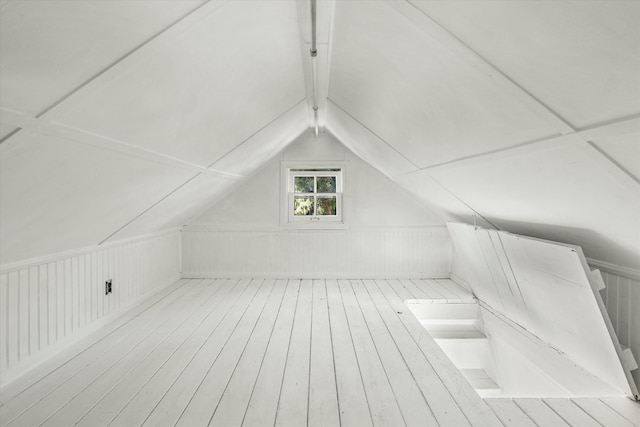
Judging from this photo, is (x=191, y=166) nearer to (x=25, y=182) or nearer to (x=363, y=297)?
(x=25, y=182)

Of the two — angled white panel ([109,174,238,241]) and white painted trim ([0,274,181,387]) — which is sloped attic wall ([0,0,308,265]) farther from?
white painted trim ([0,274,181,387])

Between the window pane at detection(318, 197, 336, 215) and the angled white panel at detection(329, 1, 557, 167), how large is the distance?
2.63 metres

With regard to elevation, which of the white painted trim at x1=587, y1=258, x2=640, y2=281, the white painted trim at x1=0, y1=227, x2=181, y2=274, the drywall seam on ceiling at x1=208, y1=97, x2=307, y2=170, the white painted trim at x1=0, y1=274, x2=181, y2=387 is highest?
the drywall seam on ceiling at x1=208, y1=97, x2=307, y2=170

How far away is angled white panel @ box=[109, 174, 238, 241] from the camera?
289 cm

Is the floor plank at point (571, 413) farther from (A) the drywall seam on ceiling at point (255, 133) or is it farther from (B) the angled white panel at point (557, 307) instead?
(A) the drywall seam on ceiling at point (255, 133)

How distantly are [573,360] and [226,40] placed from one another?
2863mm

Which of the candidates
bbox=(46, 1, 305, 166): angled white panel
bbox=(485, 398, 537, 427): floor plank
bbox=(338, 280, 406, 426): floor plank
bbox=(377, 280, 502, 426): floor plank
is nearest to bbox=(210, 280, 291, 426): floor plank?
bbox=(338, 280, 406, 426): floor plank

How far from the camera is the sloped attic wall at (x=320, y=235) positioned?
15.0ft

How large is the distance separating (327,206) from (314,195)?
268mm

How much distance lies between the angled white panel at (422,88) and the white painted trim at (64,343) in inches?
108

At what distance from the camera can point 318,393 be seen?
1897 mm

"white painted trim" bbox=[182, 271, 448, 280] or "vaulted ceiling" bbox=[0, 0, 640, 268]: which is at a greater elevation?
"vaulted ceiling" bbox=[0, 0, 640, 268]

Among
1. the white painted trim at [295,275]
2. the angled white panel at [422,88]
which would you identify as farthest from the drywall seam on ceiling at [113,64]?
the white painted trim at [295,275]

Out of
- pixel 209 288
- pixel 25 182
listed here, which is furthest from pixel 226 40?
pixel 209 288
